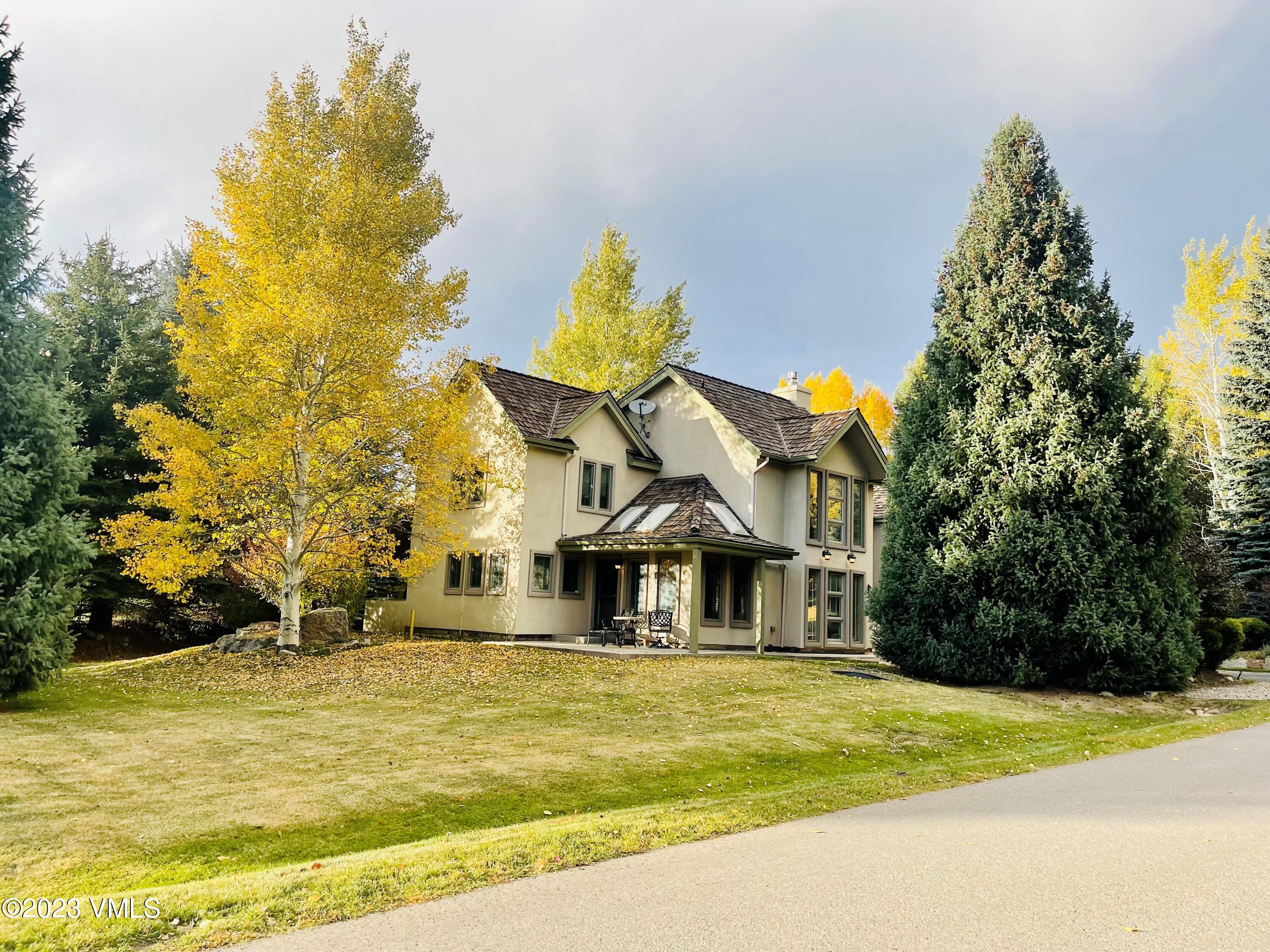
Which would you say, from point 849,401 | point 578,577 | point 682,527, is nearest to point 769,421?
point 682,527

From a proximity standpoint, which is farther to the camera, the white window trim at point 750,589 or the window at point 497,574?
the white window trim at point 750,589

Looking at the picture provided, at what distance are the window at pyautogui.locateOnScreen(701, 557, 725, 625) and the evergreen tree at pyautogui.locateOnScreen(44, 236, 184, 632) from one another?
51.4ft

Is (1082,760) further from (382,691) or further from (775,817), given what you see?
(382,691)

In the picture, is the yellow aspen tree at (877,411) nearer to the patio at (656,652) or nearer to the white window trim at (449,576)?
the patio at (656,652)

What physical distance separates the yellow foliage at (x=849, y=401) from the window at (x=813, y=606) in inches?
696

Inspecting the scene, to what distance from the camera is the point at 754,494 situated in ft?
81.6

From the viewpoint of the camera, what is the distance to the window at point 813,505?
84.0ft

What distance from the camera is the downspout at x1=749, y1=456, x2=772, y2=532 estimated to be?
24.7 meters

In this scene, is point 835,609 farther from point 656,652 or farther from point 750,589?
point 656,652

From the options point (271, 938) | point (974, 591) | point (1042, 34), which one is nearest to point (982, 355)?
point (974, 591)

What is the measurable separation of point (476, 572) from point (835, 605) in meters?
10.5

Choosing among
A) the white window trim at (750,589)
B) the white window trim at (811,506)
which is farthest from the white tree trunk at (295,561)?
the white window trim at (811,506)

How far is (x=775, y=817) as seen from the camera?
7391 millimetres

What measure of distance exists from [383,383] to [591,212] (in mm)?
22542
